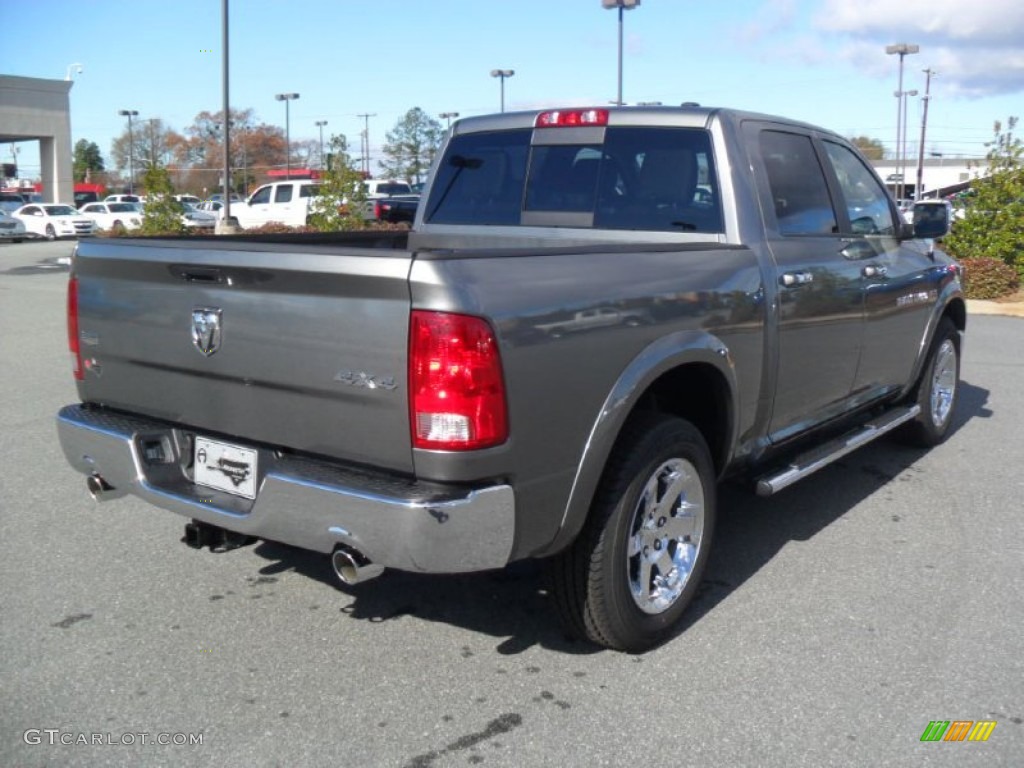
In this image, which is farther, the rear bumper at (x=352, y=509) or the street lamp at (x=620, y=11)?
the street lamp at (x=620, y=11)

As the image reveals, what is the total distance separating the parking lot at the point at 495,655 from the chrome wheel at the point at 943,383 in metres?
1.19

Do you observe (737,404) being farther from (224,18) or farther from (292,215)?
(292,215)

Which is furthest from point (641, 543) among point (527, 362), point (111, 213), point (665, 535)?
point (111, 213)

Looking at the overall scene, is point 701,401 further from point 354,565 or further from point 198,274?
point 198,274

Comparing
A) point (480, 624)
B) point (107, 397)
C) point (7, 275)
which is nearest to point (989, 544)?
point (480, 624)

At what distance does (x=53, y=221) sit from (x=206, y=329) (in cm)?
3966

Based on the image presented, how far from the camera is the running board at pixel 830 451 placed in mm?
4238

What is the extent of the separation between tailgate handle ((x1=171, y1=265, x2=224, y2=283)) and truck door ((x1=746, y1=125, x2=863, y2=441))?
7.43ft

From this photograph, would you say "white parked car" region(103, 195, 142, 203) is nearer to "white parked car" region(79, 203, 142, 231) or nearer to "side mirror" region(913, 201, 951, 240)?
"white parked car" region(79, 203, 142, 231)

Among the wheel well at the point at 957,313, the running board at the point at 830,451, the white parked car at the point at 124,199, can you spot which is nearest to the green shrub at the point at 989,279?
the wheel well at the point at 957,313

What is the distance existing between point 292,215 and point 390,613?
91.7ft

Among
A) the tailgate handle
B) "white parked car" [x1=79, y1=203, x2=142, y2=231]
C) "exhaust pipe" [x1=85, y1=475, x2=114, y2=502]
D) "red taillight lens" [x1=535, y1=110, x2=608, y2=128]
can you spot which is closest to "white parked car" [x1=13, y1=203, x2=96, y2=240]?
"white parked car" [x1=79, y1=203, x2=142, y2=231]

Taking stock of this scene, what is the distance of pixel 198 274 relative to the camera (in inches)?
134

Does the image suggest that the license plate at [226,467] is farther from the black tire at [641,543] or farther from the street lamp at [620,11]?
the street lamp at [620,11]
